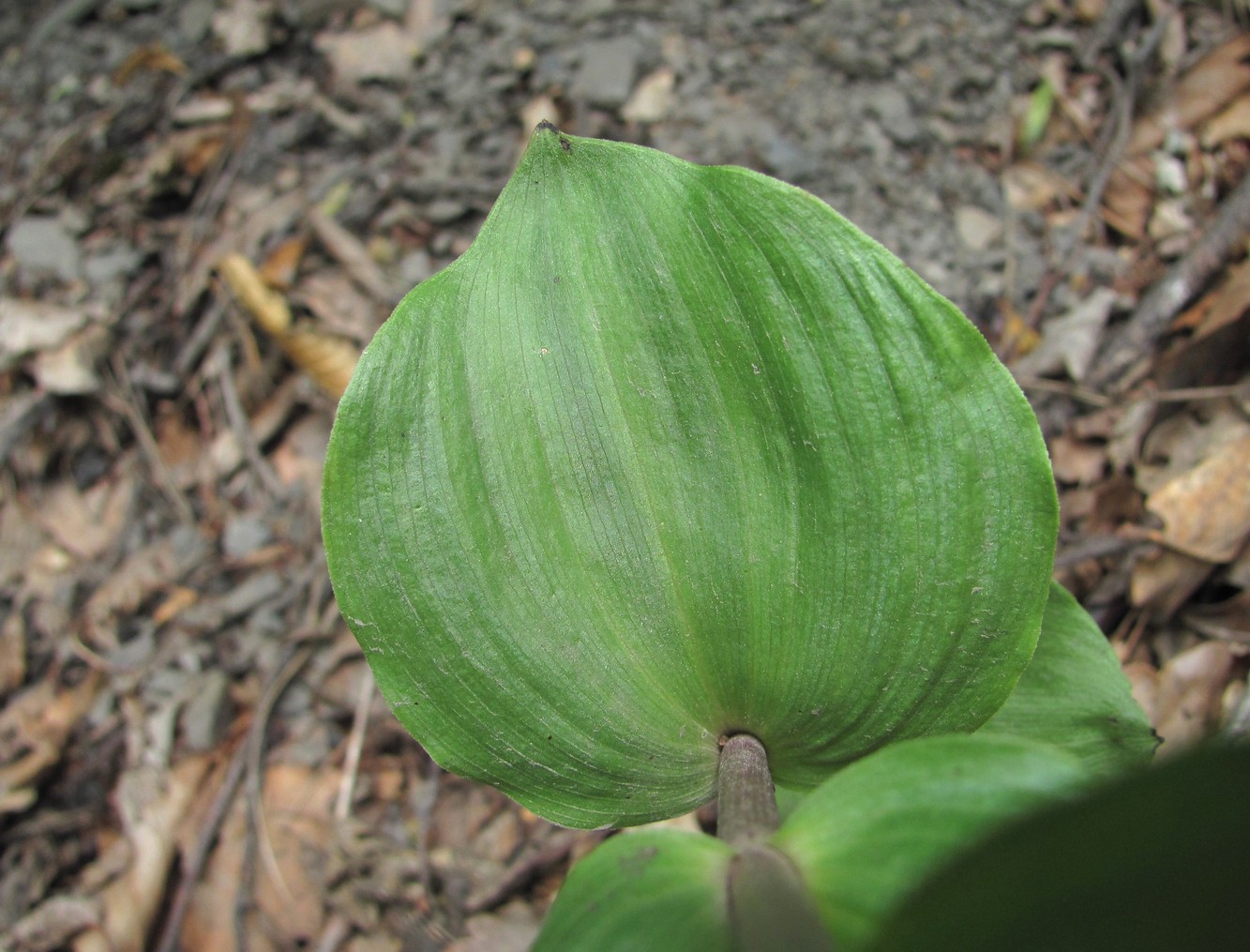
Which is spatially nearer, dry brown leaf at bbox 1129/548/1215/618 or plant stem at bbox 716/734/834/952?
plant stem at bbox 716/734/834/952

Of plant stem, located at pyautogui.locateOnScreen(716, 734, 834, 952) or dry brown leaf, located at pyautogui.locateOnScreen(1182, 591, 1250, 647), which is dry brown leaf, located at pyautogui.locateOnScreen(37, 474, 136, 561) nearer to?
plant stem, located at pyautogui.locateOnScreen(716, 734, 834, 952)

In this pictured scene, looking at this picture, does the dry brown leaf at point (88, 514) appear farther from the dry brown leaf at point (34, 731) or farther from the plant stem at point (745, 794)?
the plant stem at point (745, 794)

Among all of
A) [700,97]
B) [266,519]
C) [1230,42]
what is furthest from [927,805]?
[1230,42]

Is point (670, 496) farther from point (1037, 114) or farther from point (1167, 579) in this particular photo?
point (1037, 114)

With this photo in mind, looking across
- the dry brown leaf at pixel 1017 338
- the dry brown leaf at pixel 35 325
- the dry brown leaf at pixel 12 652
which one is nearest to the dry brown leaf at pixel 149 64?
the dry brown leaf at pixel 35 325

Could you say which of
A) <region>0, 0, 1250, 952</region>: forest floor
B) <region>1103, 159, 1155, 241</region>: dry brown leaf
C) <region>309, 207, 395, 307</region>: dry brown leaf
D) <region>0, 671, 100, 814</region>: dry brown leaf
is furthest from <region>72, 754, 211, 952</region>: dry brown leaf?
<region>1103, 159, 1155, 241</region>: dry brown leaf

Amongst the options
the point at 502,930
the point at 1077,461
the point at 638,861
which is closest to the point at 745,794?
the point at 638,861

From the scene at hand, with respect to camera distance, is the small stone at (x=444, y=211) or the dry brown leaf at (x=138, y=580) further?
the small stone at (x=444, y=211)
